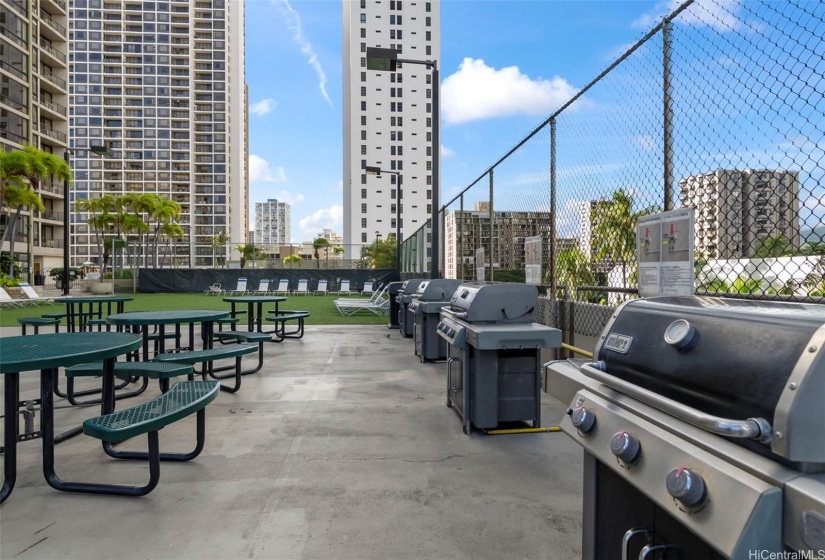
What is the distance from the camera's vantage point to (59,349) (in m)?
3.20

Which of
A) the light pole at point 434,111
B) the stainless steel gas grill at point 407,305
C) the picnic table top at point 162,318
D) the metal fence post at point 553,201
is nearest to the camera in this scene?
the picnic table top at point 162,318

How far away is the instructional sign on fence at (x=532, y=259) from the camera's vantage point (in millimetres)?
5785

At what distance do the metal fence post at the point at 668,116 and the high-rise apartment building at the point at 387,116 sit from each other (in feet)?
226

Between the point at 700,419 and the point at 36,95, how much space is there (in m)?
52.3

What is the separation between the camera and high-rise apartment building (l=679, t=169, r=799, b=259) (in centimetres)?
245

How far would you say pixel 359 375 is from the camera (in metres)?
6.76

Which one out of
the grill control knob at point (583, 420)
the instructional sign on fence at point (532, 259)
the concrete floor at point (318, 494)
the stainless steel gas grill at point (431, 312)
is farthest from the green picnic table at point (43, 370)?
the stainless steel gas grill at point (431, 312)

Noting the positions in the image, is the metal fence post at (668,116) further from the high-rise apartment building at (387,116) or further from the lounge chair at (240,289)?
the high-rise apartment building at (387,116)

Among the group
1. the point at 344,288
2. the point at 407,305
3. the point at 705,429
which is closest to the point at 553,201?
the point at 705,429

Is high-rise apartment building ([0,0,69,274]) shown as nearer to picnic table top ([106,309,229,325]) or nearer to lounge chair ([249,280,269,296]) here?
lounge chair ([249,280,269,296])

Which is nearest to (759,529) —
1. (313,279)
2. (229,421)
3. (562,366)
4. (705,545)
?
(705,545)

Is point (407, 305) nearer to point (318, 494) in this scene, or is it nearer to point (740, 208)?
point (318, 494)

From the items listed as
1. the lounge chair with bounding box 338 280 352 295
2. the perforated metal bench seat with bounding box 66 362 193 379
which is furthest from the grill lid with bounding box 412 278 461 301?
the lounge chair with bounding box 338 280 352 295

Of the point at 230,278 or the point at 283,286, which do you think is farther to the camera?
the point at 283,286
